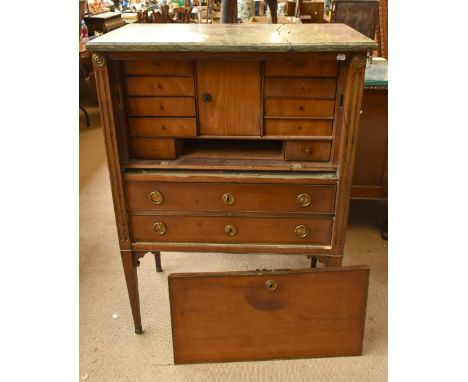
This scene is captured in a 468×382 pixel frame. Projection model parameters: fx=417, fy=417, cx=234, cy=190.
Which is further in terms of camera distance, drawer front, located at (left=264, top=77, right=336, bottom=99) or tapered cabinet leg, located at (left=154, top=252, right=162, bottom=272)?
tapered cabinet leg, located at (left=154, top=252, right=162, bottom=272)

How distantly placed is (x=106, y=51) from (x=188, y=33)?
0.25 meters

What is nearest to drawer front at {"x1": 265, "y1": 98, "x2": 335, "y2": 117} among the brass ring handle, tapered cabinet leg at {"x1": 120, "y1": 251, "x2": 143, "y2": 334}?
the brass ring handle

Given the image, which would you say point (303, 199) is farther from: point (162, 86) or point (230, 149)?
point (162, 86)

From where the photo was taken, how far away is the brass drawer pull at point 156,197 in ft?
4.21

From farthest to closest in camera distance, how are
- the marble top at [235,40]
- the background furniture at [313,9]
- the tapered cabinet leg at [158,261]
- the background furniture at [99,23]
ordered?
the background furniture at [99,23]
the background furniture at [313,9]
the tapered cabinet leg at [158,261]
the marble top at [235,40]

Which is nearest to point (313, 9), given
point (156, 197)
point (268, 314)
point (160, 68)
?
point (160, 68)

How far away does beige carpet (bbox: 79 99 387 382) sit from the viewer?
1.39m

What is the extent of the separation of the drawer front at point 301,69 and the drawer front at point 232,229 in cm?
43

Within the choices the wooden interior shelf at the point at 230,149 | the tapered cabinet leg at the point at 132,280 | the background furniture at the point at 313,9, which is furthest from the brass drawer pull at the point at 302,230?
the background furniture at the point at 313,9

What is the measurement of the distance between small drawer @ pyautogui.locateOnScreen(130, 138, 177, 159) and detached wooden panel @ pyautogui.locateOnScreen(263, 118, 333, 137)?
0.29 m

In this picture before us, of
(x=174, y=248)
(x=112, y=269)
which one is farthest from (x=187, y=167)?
(x=112, y=269)

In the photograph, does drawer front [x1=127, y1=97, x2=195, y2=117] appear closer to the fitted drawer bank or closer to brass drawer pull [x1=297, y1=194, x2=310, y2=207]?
the fitted drawer bank

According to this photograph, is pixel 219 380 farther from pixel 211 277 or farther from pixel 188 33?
pixel 188 33

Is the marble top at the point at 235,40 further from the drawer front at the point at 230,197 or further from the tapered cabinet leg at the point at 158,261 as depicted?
the tapered cabinet leg at the point at 158,261
